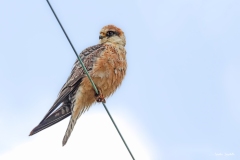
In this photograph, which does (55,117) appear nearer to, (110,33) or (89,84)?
(89,84)

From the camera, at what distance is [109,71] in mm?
6738

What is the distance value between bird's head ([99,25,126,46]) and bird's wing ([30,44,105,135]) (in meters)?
0.30

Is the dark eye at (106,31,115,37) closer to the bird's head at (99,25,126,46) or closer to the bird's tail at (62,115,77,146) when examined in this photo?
the bird's head at (99,25,126,46)

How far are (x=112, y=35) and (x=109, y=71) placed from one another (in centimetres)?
101

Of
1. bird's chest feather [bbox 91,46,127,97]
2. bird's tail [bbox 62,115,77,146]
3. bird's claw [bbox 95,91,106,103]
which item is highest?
bird's chest feather [bbox 91,46,127,97]

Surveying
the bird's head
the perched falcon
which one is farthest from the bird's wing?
the bird's head

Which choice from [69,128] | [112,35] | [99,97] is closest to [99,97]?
[99,97]

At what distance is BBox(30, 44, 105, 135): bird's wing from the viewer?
6.46 metres

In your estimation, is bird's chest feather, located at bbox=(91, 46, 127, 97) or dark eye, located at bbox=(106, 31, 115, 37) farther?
dark eye, located at bbox=(106, 31, 115, 37)

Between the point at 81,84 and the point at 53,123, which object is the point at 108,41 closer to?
the point at 81,84

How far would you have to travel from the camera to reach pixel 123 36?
7.67 meters

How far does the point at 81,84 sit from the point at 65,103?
0.34 m

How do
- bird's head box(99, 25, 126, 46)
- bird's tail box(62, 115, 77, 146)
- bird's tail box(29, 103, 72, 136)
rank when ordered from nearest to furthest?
1. bird's tail box(29, 103, 72, 136)
2. bird's tail box(62, 115, 77, 146)
3. bird's head box(99, 25, 126, 46)

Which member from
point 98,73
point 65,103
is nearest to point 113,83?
point 98,73
